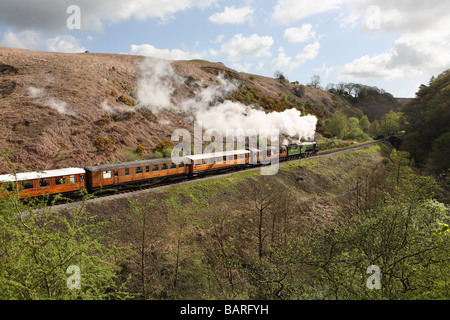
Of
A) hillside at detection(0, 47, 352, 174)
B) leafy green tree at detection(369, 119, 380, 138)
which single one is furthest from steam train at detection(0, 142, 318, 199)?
leafy green tree at detection(369, 119, 380, 138)

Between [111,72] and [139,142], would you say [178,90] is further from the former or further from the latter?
[139,142]

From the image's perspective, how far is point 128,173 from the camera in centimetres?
2252

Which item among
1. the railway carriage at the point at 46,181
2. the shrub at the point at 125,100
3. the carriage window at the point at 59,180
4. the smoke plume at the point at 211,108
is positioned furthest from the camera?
the shrub at the point at 125,100

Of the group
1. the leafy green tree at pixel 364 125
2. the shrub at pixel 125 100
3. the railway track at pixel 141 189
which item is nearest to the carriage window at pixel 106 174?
the railway track at pixel 141 189

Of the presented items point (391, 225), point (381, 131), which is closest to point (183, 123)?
point (391, 225)

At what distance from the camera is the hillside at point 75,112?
30.9 m

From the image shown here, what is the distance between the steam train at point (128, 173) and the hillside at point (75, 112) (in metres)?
11.5

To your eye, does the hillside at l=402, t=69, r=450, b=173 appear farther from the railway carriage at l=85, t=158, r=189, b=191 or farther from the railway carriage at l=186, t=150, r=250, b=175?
the railway carriage at l=85, t=158, r=189, b=191

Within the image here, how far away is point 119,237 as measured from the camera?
18.3 metres

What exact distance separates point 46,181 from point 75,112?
24509mm

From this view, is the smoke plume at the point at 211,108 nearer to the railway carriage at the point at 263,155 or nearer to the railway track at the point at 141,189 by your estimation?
the railway carriage at the point at 263,155

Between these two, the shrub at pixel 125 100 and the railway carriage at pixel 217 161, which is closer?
the railway carriage at pixel 217 161

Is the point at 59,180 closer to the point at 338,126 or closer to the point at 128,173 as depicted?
the point at 128,173

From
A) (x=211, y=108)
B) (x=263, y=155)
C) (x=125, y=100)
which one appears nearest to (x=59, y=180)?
(x=263, y=155)
